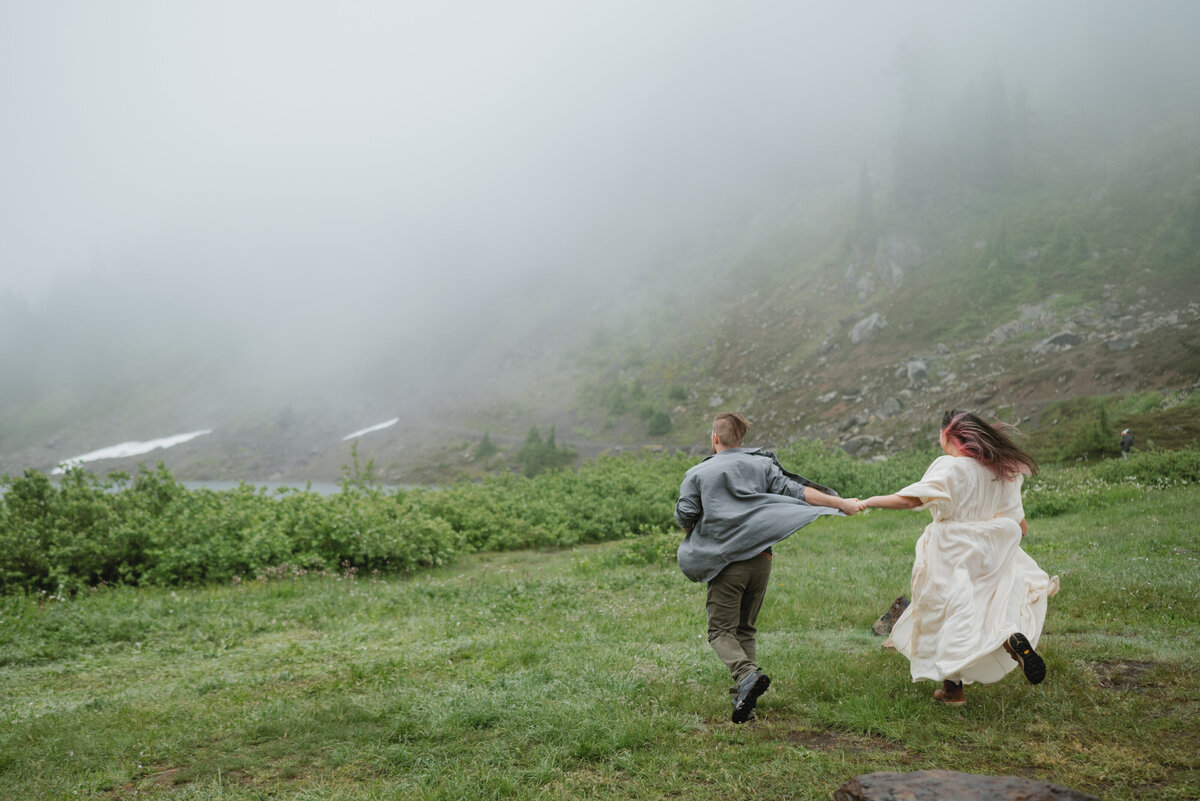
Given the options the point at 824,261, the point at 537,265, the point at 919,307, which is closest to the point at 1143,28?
the point at 824,261

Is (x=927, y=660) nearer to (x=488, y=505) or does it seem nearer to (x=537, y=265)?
(x=488, y=505)

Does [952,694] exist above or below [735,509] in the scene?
below

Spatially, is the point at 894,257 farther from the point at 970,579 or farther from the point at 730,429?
the point at 970,579

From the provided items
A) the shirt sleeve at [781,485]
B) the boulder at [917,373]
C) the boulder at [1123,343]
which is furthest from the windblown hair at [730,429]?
the boulder at [917,373]

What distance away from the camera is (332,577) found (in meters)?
14.0

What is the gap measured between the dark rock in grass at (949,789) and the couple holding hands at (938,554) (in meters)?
1.65

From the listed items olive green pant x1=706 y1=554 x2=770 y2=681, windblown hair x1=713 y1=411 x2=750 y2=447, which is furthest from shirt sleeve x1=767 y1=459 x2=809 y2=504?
olive green pant x1=706 y1=554 x2=770 y2=681

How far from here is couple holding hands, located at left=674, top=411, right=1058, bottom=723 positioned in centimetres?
520

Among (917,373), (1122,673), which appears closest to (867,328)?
(917,373)

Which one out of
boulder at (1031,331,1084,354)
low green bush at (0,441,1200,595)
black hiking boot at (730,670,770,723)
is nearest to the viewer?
black hiking boot at (730,670,770,723)

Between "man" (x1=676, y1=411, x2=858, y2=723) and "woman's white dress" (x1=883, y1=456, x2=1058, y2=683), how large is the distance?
695 mm

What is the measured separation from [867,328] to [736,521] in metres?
67.7

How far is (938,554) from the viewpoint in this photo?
17.8 ft

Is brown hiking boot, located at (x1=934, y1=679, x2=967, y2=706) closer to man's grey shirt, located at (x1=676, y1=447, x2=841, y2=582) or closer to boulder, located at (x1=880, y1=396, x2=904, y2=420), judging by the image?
man's grey shirt, located at (x1=676, y1=447, x2=841, y2=582)
